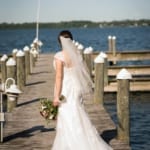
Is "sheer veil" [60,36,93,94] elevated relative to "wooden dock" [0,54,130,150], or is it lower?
elevated

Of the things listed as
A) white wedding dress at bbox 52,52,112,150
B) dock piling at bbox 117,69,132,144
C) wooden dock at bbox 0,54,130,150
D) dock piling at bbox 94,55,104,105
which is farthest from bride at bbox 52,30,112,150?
dock piling at bbox 94,55,104,105

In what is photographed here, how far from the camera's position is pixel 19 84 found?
16.7m

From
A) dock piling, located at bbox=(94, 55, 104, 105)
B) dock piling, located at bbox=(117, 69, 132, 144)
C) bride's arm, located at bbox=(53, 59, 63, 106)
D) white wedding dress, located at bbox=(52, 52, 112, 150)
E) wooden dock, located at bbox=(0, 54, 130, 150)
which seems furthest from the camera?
dock piling, located at bbox=(94, 55, 104, 105)

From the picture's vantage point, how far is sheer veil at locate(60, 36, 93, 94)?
8.05 meters

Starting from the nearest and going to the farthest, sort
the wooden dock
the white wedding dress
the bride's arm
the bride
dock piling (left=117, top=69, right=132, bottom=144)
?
the bride's arm → the bride → the white wedding dress → the wooden dock → dock piling (left=117, top=69, right=132, bottom=144)

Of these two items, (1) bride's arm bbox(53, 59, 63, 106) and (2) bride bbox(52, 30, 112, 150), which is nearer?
(1) bride's arm bbox(53, 59, 63, 106)

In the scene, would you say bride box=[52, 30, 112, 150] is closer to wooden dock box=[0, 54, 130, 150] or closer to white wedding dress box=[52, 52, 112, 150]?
white wedding dress box=[52, 52, 112, 150]

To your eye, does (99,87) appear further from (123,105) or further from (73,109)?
(73,109)

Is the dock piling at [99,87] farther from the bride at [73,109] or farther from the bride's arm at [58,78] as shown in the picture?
the bride's arm at [58,78]

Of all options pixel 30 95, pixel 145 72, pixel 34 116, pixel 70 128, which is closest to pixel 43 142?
pixel 70 128

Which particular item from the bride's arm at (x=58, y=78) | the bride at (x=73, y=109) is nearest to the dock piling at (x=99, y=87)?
the bride at (x=73, y=109)

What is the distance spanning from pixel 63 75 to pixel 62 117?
681 millimetres

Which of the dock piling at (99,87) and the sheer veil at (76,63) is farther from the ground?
the sheer veil at (76,63)

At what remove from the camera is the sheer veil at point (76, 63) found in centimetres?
805
